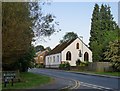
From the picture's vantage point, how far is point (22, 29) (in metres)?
19.1

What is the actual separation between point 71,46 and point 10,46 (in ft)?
219

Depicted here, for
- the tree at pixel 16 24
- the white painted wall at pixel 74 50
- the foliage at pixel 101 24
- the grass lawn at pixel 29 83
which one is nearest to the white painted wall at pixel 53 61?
the white painted wall at pixel 74 50

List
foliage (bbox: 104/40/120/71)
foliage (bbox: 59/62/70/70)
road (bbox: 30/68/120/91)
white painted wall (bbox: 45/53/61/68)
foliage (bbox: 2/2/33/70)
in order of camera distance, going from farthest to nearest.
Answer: white painted wall (bbox: 45/53/61/68) < foliage (bbox: 59/62/70/70) < foliage (bbox: 104/40/120/71) < road (bbox: 30/68/120/91) < foliage (bbox: 2/2/33/70)

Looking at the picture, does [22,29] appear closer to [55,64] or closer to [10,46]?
[10,46]

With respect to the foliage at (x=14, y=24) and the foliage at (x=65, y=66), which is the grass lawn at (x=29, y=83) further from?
the foliage at (x=65, y=66)

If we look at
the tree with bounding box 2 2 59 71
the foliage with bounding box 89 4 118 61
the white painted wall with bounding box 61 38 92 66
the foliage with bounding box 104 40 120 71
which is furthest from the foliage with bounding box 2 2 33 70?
the foliage with bounding box 89 4 118 61

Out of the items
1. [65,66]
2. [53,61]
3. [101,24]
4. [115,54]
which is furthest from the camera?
[53,61]

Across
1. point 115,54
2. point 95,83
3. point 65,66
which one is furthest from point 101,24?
point 95,83

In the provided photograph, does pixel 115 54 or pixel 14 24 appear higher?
pixel 14 24

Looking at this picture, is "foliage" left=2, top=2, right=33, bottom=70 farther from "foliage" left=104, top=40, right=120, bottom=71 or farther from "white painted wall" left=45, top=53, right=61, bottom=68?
"white painted wall" left=45, top=53, right=61, bottom=68

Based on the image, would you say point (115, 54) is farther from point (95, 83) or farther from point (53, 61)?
point (53, 61)

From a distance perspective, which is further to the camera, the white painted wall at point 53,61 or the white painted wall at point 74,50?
the white painted wall at point 53,61

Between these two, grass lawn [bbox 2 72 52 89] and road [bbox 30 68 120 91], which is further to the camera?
road [bbox 30 68 120 91]

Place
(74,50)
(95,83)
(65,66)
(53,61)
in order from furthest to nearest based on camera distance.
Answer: (53,61), (74,50), (65,66), (95,83)
